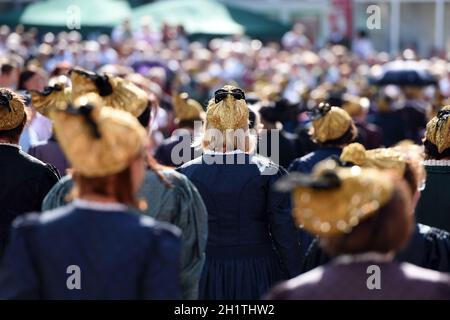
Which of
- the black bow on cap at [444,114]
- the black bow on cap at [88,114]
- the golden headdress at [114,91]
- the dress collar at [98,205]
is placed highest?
the black bow on cap at [88,114]

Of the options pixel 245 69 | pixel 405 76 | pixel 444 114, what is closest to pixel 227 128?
pixel 444 114

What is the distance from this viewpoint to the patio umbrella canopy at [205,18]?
18906mm

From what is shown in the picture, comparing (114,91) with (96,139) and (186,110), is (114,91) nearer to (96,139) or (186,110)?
(96,139)

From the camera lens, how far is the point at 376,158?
3.99 metres

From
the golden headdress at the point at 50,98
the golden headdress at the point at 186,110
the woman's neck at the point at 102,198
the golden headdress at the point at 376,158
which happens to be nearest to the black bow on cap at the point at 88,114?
the woman's neck at the point at 102,198

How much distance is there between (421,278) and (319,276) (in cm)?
30

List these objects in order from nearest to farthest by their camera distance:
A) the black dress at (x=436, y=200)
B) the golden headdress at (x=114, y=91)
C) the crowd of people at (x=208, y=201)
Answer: the crowd of people at (x=208, y=201)
the golden headdress at (x=114, y=91)
the black dress at (x=436, y=200)

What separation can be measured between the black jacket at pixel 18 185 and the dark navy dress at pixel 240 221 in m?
0.71

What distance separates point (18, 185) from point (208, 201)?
933mm

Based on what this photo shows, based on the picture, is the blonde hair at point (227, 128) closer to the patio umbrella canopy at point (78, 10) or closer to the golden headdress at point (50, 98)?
the golden headdress at point (50, 98)

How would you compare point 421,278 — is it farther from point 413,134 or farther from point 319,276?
point 413,134

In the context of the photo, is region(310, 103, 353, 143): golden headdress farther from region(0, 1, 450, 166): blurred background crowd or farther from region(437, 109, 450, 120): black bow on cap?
region(0, 1, 450, 166): blurred background crowd

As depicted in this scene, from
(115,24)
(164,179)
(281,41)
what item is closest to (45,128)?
(164,179)

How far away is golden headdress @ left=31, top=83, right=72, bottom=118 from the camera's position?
620 cm
